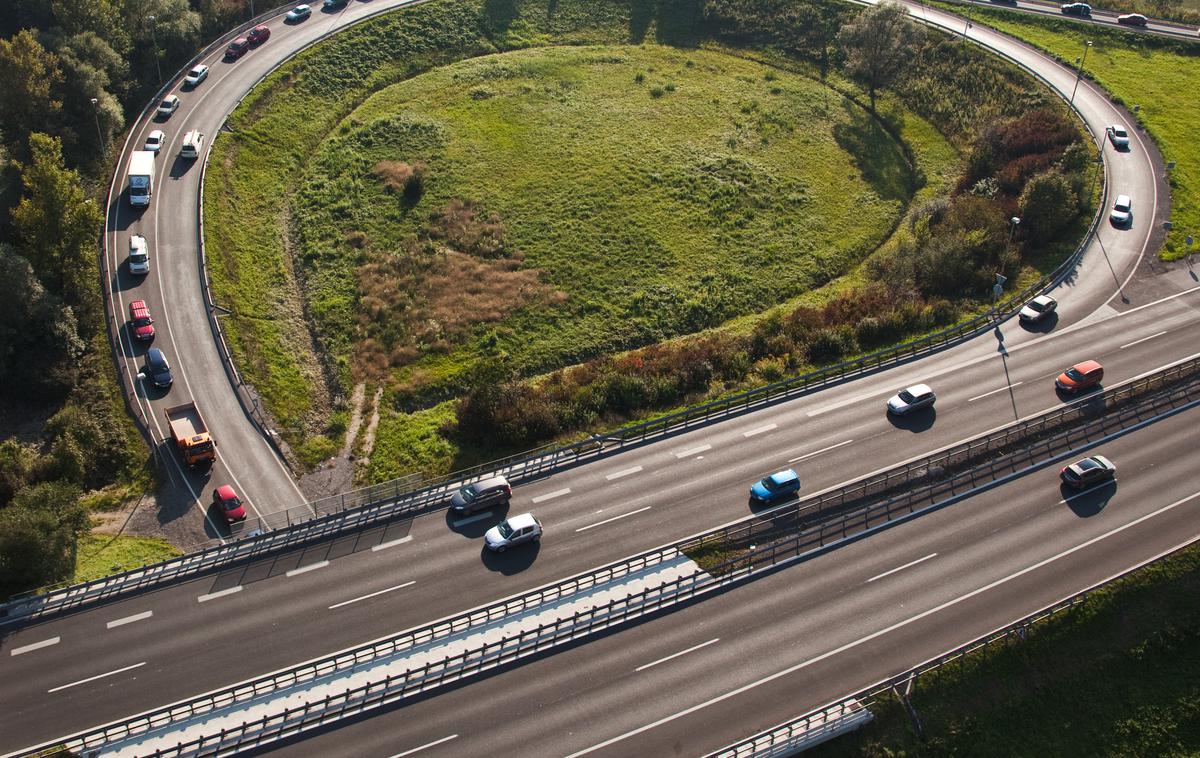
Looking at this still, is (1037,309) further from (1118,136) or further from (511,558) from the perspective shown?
(511,558)

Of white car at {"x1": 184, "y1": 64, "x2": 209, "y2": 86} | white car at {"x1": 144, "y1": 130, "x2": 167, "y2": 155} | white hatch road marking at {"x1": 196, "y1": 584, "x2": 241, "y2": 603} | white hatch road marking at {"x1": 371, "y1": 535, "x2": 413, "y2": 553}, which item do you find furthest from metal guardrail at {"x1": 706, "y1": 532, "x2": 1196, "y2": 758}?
white car at {"x1": 184, "y1": 64, "x2": 209, "y2": 86}

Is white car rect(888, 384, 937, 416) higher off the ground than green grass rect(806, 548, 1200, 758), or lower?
higher

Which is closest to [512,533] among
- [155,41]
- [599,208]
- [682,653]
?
[682,653]

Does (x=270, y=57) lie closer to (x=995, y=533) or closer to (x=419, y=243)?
(x=419, y=243)

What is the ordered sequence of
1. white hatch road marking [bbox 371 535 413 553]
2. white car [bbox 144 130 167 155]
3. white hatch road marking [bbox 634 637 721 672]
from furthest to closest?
white car [bbox 144 130 167 155]
white hatch road marking [bbox 371 535 413 553]
white hatch road marking [bbox 634 637 721 672]

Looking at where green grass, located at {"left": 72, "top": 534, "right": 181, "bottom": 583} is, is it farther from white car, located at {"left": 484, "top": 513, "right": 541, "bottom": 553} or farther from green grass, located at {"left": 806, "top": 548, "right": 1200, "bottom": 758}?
green grass, located at {"left": 806, "top": 548, "right": 1200, "bottom": 758}

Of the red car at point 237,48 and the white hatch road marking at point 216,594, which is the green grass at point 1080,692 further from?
the red car at point 237,48

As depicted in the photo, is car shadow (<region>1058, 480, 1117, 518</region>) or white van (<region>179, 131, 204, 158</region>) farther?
white van (<region>179, 131, 204, 158</region>)

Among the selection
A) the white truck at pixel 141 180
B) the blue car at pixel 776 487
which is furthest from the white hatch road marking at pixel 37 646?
the white truck at pixel 141 180
